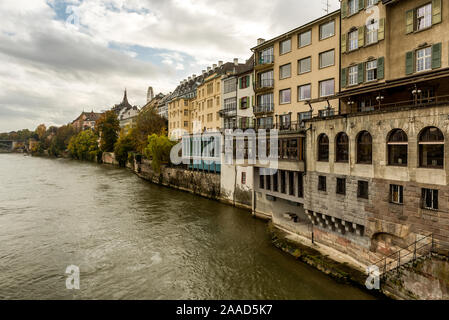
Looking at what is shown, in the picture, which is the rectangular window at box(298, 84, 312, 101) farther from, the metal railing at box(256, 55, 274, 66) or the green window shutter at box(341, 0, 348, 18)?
the green window shutter at box(341, 0, 348, 18)

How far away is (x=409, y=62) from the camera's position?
1568 cm

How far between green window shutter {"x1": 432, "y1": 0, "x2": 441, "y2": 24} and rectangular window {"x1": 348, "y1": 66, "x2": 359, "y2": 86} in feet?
16.4

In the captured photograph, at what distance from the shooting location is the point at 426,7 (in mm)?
14797

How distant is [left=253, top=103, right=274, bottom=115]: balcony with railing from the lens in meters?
27.6

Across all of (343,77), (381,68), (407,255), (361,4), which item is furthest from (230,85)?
(407,255)

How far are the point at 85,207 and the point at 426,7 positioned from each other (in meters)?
35.4

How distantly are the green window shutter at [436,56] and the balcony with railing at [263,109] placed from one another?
566 inches

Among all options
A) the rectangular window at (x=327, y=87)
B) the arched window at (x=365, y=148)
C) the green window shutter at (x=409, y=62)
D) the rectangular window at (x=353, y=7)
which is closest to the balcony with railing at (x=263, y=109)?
the rectangular window at (x=327, y=87)

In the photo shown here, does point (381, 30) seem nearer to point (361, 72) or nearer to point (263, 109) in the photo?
point (361, 72)

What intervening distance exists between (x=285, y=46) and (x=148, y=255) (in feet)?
72.4

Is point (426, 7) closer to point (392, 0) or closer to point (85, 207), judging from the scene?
point (392, 0)

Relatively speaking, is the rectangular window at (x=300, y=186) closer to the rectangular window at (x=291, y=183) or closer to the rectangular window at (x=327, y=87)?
the rectangular window at (x=291, y=183)

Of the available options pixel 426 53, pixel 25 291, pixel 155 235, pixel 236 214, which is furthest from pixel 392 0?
pixel 25 291
